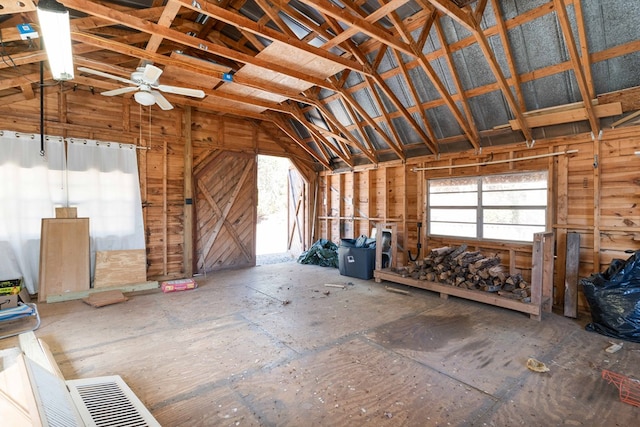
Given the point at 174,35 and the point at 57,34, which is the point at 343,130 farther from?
the point at 57,34

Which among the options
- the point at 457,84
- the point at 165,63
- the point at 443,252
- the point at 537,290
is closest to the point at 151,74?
the point at 165,63

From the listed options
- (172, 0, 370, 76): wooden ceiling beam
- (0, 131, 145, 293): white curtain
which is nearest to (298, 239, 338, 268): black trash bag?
(0, 131, 145, 293): white curtain

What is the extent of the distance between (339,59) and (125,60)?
343cm

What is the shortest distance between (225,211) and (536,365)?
5735mm

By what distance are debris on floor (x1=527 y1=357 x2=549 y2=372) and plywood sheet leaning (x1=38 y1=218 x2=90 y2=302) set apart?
5.77m

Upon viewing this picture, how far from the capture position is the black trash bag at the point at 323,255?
23.1 ft

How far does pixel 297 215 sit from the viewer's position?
28.7 ft

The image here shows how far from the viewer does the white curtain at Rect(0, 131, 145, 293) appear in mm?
4383

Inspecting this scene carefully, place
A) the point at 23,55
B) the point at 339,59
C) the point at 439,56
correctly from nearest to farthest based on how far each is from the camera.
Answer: the point at 23,55 < the point at 339,59 < the point at 439,56

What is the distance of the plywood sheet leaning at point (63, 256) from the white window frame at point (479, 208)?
587cm

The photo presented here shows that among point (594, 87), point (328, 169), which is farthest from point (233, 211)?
point (594, 87)

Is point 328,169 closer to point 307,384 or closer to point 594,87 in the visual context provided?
point 594,87

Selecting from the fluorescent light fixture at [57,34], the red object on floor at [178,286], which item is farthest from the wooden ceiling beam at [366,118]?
the red object on floor at [178,286]

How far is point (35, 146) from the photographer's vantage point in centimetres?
458
